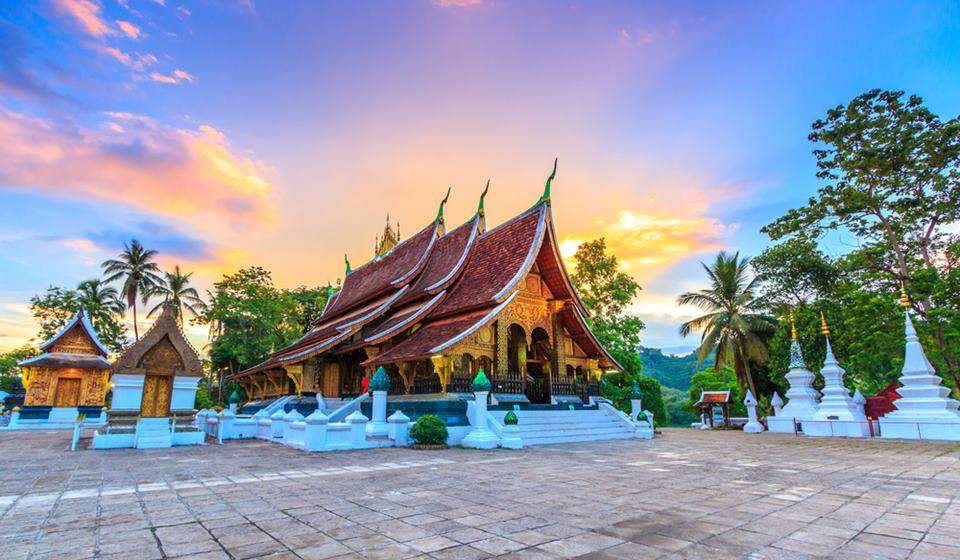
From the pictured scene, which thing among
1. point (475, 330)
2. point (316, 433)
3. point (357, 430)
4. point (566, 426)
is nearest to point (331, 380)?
point (475, 330)

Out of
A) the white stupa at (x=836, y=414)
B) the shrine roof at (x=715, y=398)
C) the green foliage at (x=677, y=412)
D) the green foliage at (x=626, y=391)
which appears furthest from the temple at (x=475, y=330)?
the green foliage at (x=677, y=412)

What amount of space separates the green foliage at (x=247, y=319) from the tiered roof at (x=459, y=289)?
10.6 m

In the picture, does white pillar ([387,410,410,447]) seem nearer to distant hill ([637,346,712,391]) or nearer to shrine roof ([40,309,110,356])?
shrine roof ([40,309,110,356])

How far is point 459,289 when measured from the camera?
591 inches

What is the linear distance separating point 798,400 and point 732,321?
326 inches

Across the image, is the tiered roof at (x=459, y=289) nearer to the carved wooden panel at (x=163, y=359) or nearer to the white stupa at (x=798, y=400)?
the carved wooden panel at (x=163, y=359)

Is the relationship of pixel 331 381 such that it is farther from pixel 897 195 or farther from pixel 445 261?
pixel 897 195

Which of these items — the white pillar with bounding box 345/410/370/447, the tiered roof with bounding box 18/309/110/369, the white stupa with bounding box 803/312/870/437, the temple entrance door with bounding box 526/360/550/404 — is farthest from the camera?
the tiered roof with bounding box 18/309/110/369

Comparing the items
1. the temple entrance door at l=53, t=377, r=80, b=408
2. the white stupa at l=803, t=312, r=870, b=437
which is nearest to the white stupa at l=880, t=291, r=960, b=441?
the white stupa at l=803, t=312, r=870, b=437

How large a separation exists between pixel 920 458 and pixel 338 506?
8.94 meters

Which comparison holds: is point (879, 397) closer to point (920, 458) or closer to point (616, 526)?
point (920, 458)

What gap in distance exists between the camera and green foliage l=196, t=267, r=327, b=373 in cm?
2753

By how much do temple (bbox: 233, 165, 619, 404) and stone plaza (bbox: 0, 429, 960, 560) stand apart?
18.2 feet

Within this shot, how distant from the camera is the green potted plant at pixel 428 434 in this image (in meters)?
9.39
